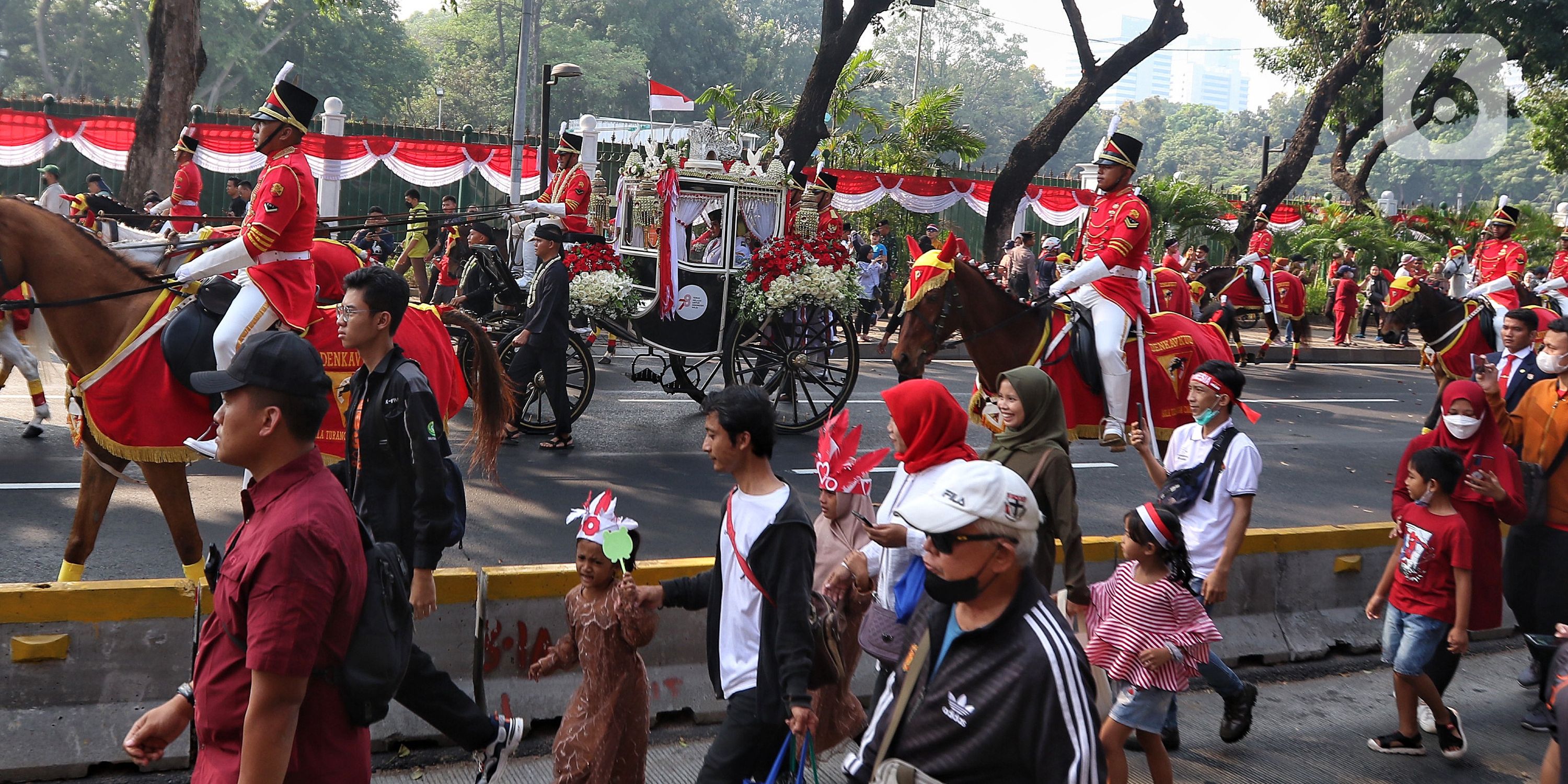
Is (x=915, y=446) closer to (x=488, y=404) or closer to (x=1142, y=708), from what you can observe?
(x=1142, y=708)

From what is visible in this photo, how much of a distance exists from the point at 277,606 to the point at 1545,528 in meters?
5.81

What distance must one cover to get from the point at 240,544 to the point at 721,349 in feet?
30.3

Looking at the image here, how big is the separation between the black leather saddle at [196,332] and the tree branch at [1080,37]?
66.4 feet

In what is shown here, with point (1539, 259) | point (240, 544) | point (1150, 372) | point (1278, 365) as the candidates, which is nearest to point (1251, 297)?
point (1278, 365)

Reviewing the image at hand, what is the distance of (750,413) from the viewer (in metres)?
3.72

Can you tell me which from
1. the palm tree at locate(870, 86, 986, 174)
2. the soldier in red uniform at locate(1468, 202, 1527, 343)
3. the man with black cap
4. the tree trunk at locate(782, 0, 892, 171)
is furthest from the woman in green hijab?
the palm tree at locate(870, 86, 986, 174)

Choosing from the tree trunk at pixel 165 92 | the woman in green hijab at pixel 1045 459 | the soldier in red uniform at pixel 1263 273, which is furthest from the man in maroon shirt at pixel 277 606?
the soldier in red uniform at pixel 1263 273

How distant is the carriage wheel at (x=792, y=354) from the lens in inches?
467

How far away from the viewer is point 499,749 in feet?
13.8

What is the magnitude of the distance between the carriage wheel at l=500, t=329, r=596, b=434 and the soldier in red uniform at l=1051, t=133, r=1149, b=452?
429cm

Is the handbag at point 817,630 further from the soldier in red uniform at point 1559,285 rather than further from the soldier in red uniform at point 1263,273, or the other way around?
the soldier in red uniform at point 1263,273

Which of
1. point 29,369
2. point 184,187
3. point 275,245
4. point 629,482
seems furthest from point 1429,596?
point 184,187

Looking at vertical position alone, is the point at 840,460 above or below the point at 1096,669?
above

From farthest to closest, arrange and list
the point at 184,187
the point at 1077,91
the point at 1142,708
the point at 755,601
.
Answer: the point at 1077,91, the point at 184,187, the point at 1142,708, the point at 755,601
